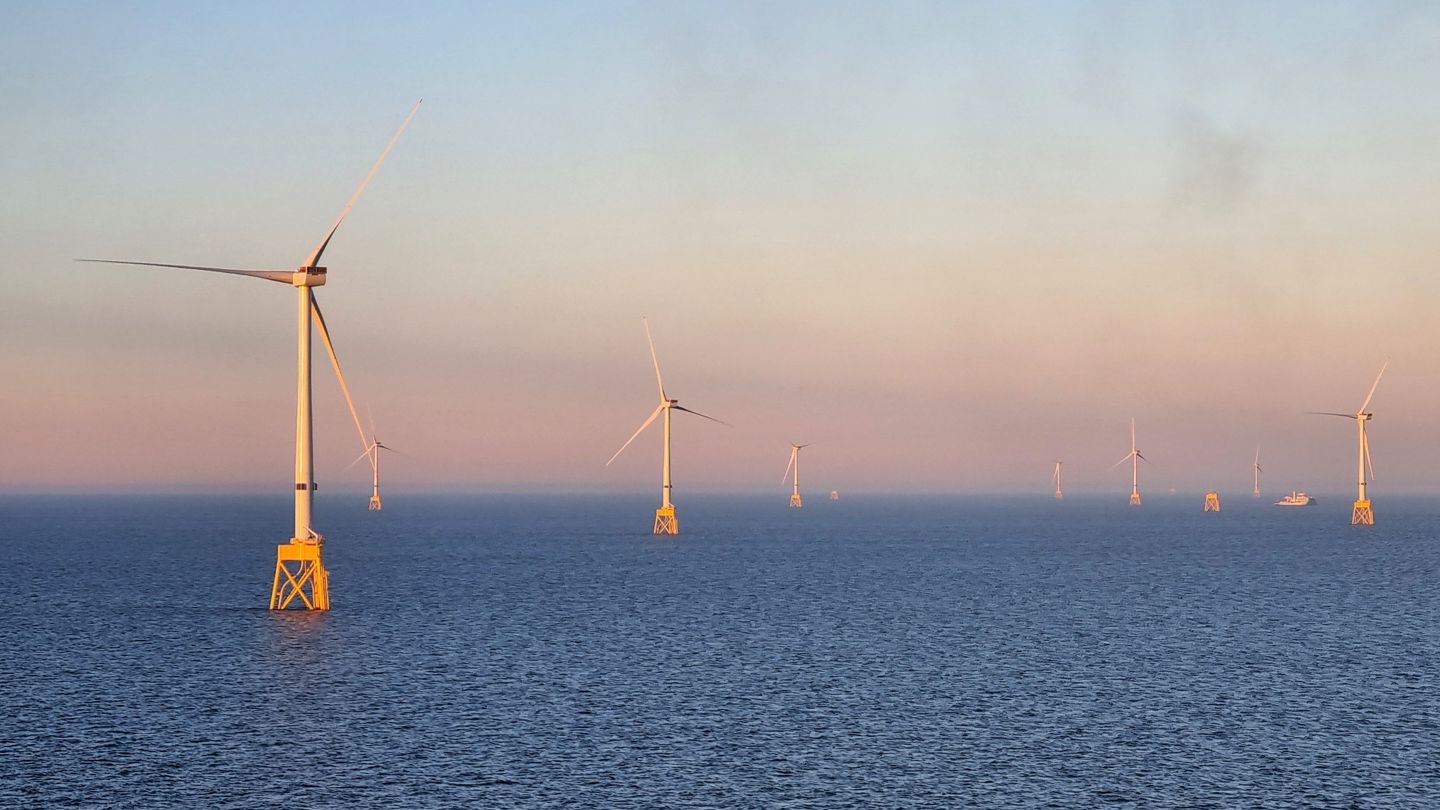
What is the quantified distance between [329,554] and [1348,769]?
16610 cm

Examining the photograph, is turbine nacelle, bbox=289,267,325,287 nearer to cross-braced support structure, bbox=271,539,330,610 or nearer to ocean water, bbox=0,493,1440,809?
cross-braced support structure, bbox=271,539,330,610

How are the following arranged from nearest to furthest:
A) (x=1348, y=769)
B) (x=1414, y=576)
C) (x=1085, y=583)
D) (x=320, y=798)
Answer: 1. (x=320, y=798)
2. (x=1348, y=769)
3. (x=1085, y=583)
4. (x=1414, y=576)

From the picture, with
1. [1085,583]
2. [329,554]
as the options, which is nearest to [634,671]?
[1085,583]

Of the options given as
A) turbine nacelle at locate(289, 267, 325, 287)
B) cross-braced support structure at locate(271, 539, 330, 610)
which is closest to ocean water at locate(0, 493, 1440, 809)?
cross-braced support structure at locate(271, 539, 330, 610)

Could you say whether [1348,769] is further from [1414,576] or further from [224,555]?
[224,555]

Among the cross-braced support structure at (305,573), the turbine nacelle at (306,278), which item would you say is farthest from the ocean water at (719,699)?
the turbine nacelle at (306,278)

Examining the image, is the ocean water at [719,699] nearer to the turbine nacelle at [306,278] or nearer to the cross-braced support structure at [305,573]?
the cross-braced support structure at [305,573]

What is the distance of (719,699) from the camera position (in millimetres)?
63938

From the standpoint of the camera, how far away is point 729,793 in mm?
45375

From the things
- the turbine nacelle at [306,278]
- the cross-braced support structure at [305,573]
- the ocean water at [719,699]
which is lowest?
the ocean water at [719,699]

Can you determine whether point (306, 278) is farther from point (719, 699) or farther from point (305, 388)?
point (719, 699)

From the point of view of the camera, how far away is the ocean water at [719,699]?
46.5 meters

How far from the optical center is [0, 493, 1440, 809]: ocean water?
4647cm

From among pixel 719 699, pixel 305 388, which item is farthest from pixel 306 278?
pixel 719 699
